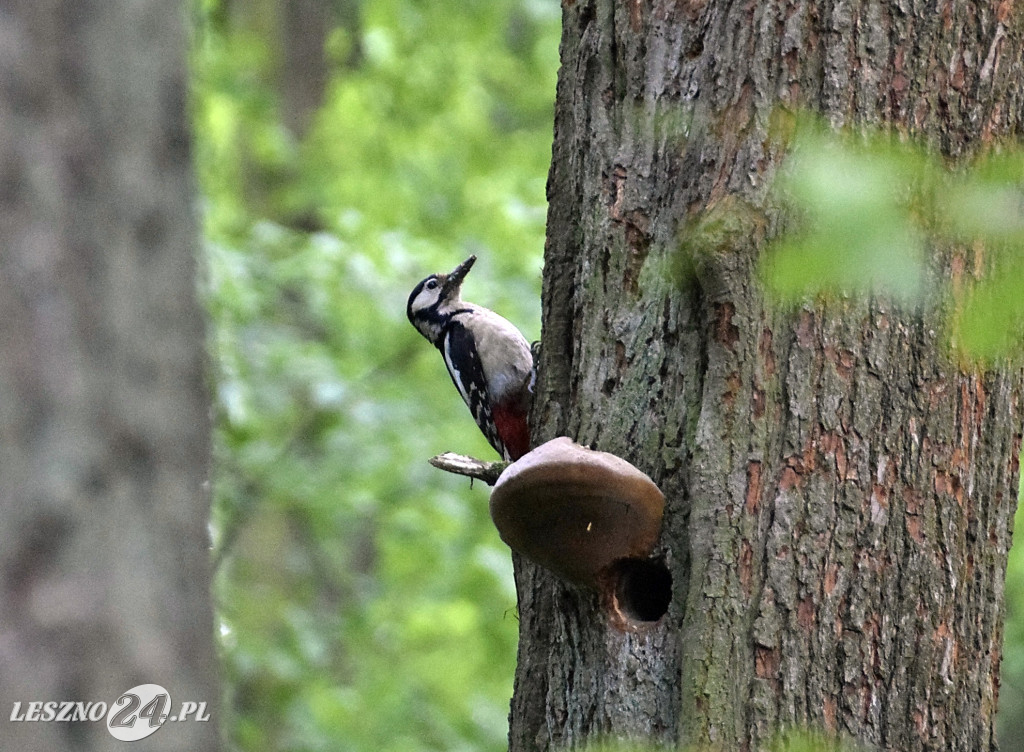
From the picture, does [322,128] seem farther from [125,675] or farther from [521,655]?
[125,675]

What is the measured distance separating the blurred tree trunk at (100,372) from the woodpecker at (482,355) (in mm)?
4130

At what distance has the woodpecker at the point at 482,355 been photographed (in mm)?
5699

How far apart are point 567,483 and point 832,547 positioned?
552 millimetres

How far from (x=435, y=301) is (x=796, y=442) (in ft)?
14.2

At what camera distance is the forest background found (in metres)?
7.62

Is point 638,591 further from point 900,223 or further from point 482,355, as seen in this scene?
point 482,355

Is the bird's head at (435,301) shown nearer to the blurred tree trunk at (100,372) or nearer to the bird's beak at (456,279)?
the bird's beak at (456,279)

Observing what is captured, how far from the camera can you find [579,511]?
8.66 ft

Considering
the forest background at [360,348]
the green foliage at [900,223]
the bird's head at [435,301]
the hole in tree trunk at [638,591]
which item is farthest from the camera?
the forest background at [360,348]

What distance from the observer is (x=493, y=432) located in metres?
5.91

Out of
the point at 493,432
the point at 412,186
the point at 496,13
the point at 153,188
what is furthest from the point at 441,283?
the point at 153,188

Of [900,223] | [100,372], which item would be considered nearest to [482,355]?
[100,372]

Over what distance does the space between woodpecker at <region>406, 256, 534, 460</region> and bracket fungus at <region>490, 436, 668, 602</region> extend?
2.83m

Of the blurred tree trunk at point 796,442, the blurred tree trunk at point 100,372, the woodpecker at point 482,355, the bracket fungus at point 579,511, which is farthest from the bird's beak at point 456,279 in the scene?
the blurred tree trunk at point 100,372
